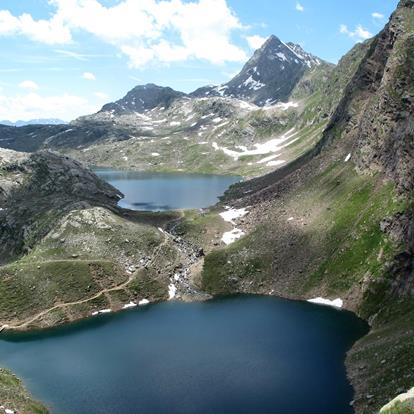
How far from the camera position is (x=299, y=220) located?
122875 mm

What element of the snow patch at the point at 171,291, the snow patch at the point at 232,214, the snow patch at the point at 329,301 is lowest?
the snow patch at the point at 171,291

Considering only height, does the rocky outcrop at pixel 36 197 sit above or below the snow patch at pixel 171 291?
above

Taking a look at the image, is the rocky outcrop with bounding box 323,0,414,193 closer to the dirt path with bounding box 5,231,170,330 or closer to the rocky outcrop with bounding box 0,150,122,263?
the dirt path with bounding box 5,231,170,330

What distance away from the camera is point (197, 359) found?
250 feet

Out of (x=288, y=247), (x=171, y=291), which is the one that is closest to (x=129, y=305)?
(x=171, y=291)

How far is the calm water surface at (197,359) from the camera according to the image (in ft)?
210

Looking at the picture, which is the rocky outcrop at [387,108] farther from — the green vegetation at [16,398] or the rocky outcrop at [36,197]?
the green vegetation at [16,398]

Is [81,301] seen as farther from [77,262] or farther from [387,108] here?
[387,108]

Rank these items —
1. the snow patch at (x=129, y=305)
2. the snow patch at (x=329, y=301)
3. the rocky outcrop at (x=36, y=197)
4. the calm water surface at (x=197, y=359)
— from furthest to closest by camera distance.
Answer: the rocky outcrop at (x=36, y=197)
the snow patch at (x=129, y=305)
the snow patch at (x=329, y=301)
the calm water surface at (x=197, y=359)

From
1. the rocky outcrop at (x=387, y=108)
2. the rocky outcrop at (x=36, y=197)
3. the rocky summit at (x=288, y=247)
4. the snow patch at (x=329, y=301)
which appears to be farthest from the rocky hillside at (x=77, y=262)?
the rocky outcrop at (x=387, y=108)

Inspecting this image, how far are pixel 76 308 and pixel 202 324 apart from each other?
26.4 m

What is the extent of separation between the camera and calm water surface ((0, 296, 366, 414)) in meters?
64.1

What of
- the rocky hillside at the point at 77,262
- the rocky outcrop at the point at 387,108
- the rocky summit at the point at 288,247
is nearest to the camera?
the rocky summit at the point at 288,247

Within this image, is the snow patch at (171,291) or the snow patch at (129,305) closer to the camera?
the snow patch at (129,305)
